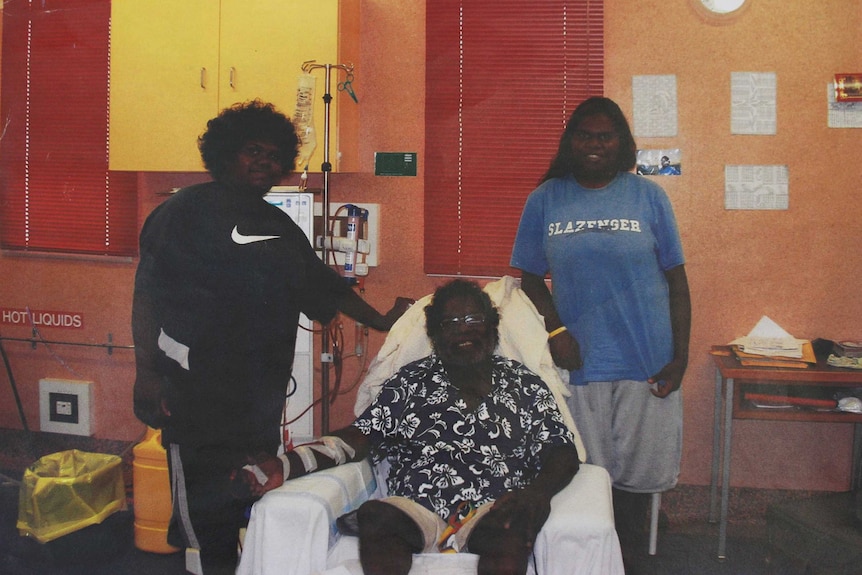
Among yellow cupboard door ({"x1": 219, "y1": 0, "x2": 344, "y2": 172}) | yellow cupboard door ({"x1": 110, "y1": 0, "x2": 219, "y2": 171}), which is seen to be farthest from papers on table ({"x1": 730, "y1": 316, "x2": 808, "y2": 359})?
yellow cupboard door ({"x1": 110, "y1": 0, "x2": 219, "y2": 171})

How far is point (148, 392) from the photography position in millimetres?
2088

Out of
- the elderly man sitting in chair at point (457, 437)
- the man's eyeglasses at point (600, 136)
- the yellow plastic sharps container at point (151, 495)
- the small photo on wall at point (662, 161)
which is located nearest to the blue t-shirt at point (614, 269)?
the man's eyeglasses at point (600, 136)

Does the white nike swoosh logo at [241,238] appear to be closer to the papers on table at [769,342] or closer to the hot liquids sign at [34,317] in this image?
the hot liquids sign at [34,317]

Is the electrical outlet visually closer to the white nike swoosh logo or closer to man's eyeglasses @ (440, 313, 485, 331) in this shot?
the white nike swoosh logo

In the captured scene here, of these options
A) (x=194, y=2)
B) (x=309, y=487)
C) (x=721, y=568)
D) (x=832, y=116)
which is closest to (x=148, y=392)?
(x=309, y=487)

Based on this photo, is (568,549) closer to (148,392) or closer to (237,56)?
(148,392)

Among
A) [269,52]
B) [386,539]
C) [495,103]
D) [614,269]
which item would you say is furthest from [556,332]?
[269,52]

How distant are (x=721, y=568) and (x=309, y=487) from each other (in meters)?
1.45

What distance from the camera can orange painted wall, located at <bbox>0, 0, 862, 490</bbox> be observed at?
2.45m

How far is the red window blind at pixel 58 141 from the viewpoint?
236 centimetres

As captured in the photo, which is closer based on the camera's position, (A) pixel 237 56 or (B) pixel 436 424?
(B) pixel 436 424

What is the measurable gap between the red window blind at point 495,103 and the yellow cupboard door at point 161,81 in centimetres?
76

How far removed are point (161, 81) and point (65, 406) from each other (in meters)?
1.13

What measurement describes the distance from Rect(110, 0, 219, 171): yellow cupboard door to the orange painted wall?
149 mm
